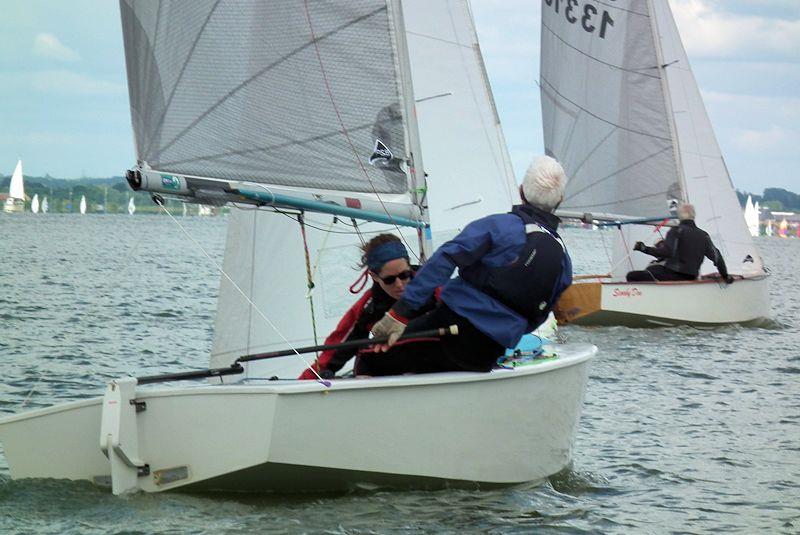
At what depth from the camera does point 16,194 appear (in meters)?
88.5

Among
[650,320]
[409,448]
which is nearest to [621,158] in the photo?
[650,320]

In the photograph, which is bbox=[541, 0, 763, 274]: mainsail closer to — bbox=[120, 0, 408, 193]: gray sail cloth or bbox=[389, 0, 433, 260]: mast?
bbox=[389, 0, 433, 260]: mast

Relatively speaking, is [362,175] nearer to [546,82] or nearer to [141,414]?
[141,414]

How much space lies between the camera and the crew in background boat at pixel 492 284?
541 cm

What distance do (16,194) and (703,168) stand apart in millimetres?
77015

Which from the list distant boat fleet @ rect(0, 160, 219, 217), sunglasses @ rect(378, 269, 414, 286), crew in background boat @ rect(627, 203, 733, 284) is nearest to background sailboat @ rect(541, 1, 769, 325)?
crew in background boat @ rect(627, 203, 733, 284)

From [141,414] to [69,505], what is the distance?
0.51 m

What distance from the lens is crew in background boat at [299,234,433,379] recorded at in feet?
19.1

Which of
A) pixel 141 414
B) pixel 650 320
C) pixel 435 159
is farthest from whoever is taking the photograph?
pixel 650 320

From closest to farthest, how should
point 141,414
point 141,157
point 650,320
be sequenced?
point 141,414
point 141,157
point 650,320

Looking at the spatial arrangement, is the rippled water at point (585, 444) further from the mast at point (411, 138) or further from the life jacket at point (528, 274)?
the mast at point (411, 138)

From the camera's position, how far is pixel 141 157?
20.4 feet

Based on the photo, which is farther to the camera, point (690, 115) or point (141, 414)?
point (690, 115)

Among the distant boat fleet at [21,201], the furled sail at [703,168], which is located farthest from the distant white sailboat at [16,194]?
the furled sail at [703,168]
